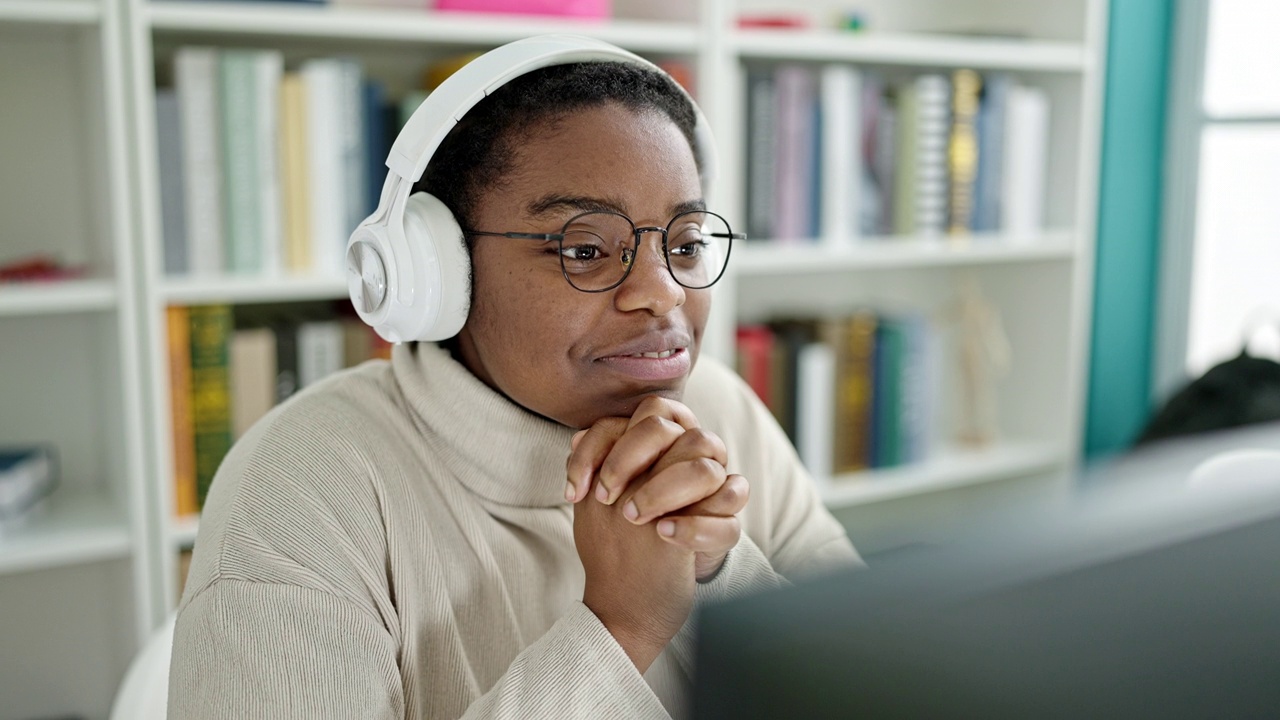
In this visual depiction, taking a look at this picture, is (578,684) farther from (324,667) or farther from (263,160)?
(263,160)

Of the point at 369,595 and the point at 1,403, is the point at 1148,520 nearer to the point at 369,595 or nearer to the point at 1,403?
the point at 369,595

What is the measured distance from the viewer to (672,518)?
31.2 inches

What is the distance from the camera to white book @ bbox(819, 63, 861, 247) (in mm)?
2219

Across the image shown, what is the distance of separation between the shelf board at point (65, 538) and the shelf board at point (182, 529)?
64 mm

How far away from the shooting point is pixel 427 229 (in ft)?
2.96

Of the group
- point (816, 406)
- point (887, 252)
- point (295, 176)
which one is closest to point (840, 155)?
point (887, 252)

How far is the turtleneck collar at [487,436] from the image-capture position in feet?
3.04

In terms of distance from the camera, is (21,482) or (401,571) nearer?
(401,571)

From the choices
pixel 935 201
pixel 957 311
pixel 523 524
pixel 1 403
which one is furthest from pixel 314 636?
pixel 957 311

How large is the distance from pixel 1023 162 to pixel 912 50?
1.48 feet

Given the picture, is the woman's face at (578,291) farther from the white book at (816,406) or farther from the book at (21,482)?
the white book at (816,406)

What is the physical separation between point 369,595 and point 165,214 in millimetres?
1087

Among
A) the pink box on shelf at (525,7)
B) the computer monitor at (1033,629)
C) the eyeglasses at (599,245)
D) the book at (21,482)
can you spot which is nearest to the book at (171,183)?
the book at (21,482)

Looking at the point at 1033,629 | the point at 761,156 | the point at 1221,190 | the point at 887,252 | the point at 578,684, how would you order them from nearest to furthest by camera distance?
the point at 1033,629 → the point at 578,684 → the point at 761,156 → the point at 887,252 → the point at 1221,190
